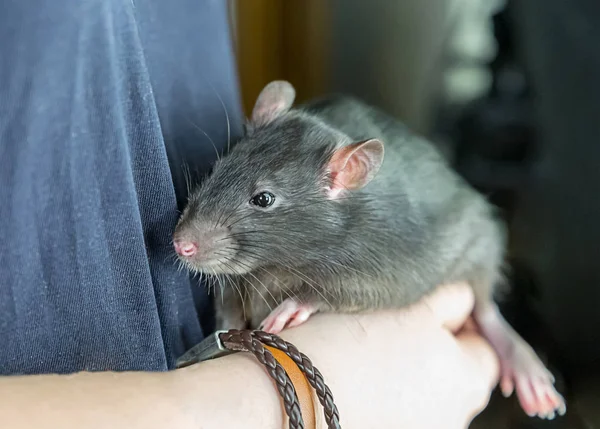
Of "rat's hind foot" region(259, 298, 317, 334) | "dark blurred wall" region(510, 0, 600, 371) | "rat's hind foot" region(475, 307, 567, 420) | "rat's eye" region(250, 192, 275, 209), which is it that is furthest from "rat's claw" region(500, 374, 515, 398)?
"rat's eye" region(250, 192, 275, 209)

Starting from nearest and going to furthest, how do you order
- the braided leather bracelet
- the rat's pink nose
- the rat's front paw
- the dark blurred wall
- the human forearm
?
the human forearm, the braided leather bracelet, the rat's pink nose, the rat's front paw, the dark blurred wall

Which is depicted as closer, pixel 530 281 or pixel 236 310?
pixel 236 310

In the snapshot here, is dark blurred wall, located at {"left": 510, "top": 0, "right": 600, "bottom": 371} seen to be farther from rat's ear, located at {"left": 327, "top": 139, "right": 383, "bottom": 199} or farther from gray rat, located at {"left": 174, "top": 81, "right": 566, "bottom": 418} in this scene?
rat's ear, located at {"left": 327, "top": 139, "right": 383, "bottom": 199}

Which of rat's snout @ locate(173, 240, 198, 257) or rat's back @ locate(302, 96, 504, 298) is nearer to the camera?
rat's snout @ locate(173, 240, 198, 257)

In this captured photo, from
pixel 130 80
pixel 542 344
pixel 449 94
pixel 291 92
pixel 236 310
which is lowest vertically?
pixel 542 344

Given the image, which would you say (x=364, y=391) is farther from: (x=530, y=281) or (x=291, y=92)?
(x=530, y=281)

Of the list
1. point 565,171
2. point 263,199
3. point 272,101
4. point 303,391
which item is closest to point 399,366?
point 303,391

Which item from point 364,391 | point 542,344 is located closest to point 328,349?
point 364,391
